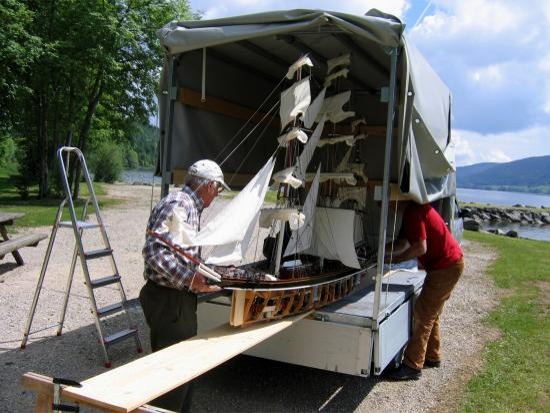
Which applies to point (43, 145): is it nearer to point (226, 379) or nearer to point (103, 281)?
point (103, 281)

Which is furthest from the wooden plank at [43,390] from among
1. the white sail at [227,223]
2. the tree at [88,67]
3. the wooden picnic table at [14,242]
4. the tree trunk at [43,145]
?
the tree trunk at [43,145]

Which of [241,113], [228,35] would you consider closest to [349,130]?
[241,113]

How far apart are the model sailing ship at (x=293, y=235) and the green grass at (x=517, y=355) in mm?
2012

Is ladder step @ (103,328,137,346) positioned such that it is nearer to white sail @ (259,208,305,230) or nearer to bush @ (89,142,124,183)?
white sail @ (259,208,305,230)

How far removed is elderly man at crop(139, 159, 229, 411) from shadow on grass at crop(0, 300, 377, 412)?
49.6 inches

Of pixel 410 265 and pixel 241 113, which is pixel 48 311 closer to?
pixel 241 113

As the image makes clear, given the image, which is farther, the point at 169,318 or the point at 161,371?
the point at 169,318

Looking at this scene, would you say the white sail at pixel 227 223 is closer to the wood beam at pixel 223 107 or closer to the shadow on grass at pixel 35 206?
the wood beam at pixel 223 107

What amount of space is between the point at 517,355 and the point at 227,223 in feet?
17.1

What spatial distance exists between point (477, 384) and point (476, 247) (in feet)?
50.4

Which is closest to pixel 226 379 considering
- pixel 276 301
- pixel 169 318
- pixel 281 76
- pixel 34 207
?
pixel 276 301

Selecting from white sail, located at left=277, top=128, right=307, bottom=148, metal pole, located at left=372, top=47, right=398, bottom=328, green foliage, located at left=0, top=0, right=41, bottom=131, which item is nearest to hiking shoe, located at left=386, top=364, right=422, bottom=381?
metal pole, located at left=372, top=47, right=398, bottom=328

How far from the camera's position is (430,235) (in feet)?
21.9

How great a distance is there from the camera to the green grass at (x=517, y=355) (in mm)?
6125
